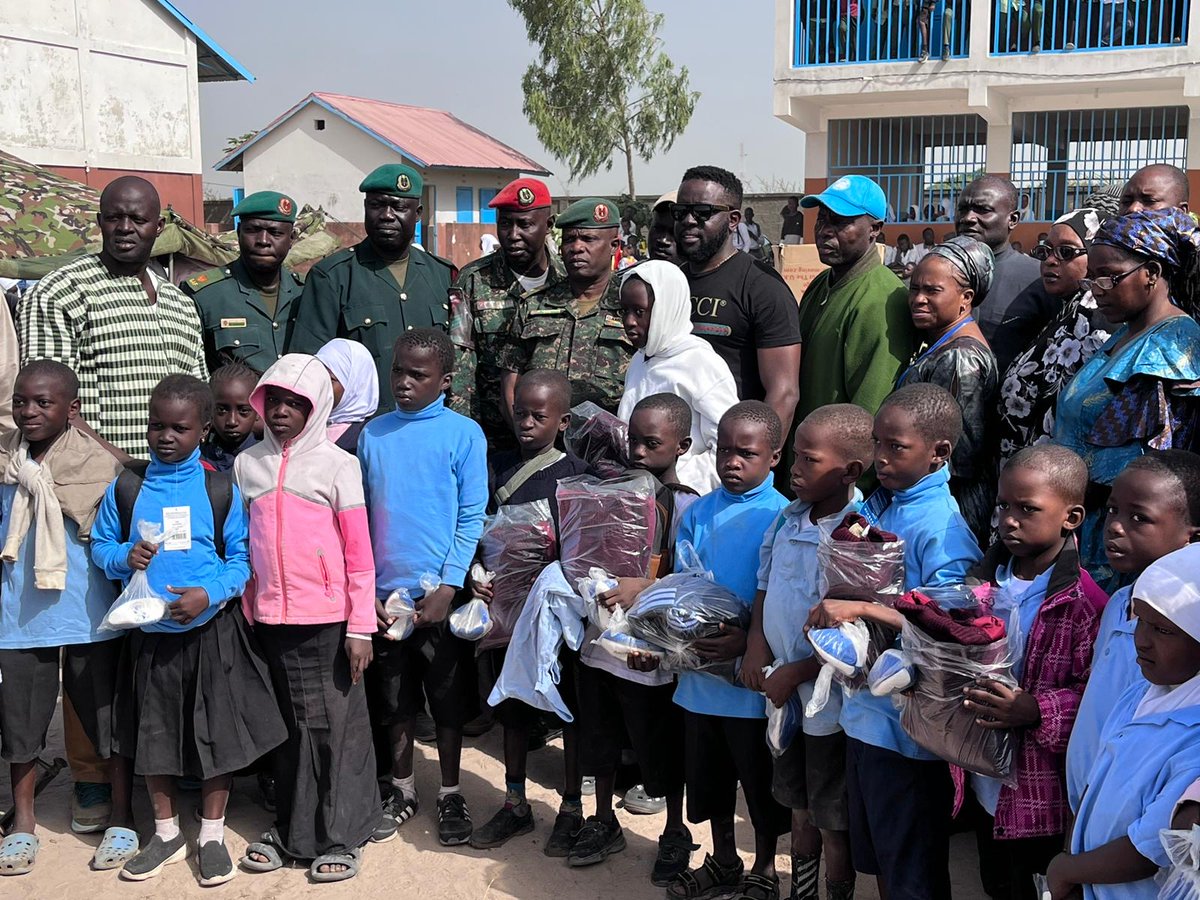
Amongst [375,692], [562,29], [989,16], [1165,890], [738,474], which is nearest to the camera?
[1165,890]

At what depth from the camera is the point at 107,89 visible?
755 inches

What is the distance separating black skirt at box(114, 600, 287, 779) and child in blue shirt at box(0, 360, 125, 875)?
237 mm

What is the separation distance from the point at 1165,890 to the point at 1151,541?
74 cm

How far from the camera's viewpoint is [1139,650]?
2.33 meters

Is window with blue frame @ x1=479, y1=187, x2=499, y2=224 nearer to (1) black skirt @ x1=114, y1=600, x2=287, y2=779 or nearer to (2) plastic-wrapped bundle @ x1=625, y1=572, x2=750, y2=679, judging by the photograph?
(1) black skirt @ x1=114, y1=600, x2=287, y2=779

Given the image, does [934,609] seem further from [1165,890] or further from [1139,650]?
[1165,890]

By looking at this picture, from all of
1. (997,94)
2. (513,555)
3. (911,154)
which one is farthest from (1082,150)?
(513,555)

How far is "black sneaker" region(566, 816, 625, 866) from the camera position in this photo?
3727 millimetres

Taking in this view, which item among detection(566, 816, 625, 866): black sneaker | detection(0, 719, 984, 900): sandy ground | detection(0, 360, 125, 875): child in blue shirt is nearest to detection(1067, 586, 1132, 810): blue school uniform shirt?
detection(0, 719, 984, 900): sandy ground

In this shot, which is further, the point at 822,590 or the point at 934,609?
the point at 822,590

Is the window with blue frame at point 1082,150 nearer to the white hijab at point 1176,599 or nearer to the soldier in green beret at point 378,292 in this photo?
the soldier in green beret at point 378,292

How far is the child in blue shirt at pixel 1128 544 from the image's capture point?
8.13 ft

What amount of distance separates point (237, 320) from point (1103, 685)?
11.9 feet

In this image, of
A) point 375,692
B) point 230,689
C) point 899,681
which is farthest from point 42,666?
point 899,681
